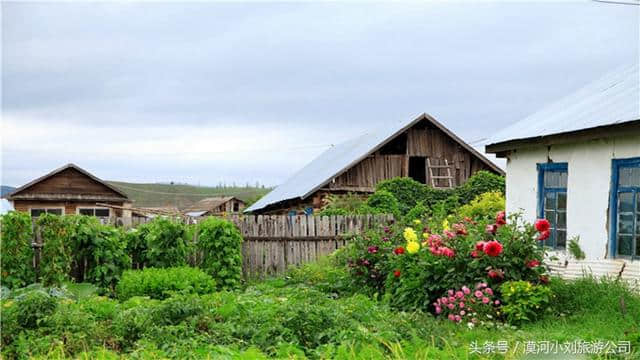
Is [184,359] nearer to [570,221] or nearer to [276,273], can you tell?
[570,221]

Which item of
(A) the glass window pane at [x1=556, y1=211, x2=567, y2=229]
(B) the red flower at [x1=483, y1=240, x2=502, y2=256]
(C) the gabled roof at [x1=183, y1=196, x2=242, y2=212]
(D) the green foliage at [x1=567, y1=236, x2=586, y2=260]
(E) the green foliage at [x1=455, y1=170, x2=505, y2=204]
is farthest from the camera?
(C) the gabled roof at [x1=183, y1=196, x2=242, y2=212]

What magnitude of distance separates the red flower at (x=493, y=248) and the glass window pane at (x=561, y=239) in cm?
273

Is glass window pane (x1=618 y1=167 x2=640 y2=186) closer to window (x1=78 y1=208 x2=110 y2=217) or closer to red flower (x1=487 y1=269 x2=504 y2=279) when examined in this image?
red flower (x1=487 y1=269 x2=504 y2=279)

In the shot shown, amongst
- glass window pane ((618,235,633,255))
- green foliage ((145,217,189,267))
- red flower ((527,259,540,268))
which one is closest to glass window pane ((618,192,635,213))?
glass window pane ((618,235,633,255))

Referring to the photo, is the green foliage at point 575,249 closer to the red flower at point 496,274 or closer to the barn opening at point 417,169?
the red flower at point 496,274

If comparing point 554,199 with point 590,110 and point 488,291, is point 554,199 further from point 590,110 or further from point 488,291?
point 488,291

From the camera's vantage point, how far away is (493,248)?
8.93 m

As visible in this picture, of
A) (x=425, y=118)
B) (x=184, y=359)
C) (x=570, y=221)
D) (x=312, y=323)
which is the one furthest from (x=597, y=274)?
(x=425, y=118)

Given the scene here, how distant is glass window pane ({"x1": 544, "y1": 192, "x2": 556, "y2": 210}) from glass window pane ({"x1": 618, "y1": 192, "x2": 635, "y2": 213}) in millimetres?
1446

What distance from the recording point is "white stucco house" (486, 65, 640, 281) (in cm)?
994

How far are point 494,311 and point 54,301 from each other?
15.8ft

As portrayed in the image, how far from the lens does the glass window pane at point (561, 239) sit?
11.3 metres

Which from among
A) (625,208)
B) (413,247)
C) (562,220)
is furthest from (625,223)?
(413,247)

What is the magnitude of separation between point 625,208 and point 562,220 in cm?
136
